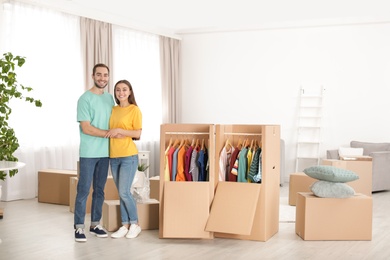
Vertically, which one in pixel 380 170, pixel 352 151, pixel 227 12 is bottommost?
pixel 380 170

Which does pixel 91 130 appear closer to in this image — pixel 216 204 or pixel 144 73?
pixel 216 204

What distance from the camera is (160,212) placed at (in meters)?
5.08

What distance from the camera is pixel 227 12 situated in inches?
372

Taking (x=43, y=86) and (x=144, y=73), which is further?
(x=144, y=73)

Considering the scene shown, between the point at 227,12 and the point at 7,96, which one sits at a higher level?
the point at 227,12

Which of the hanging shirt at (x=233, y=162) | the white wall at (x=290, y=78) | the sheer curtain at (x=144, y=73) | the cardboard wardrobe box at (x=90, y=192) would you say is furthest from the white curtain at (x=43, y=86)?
the hanging shirt at (x=233, y=162)

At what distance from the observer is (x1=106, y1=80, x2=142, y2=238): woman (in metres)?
4.94

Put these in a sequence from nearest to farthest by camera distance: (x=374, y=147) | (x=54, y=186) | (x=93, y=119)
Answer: (x=93, y=119) → (x=54, y=186) → (x=374, y=147)

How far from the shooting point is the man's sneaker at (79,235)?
4925mm

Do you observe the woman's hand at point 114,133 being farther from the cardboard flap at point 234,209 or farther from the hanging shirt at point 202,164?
the cardboard flap at point 234,209

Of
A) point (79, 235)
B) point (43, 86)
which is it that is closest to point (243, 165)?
point (79, 235)

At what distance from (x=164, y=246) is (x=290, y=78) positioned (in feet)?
18.5

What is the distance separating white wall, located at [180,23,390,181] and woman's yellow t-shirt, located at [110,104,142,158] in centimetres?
524

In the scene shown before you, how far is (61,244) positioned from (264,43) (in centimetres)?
614
